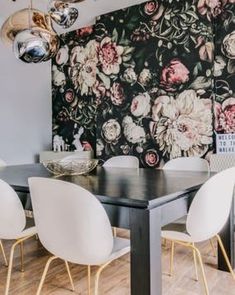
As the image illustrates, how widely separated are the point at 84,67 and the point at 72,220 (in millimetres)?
3175

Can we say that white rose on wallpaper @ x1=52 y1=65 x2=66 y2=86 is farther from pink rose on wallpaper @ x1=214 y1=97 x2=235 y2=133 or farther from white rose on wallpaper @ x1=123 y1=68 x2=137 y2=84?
pink rose on wallpaper @ x1=214 y1=97 x2=235 y2=133

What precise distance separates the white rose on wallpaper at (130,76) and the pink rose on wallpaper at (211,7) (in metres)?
0.97

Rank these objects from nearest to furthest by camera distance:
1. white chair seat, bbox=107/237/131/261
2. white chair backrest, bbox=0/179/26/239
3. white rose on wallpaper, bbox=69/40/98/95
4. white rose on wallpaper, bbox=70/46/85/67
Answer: white chair seat, bbox=107/237/131/261 → white chair backrest, bbox=0/179/26/239 → white rose on wallpaper, bbox=69/40/98/95 → white rose on wallpaper, bbox=70/46/85/67

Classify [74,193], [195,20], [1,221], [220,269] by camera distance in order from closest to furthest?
[74,193] → [1,221] → [220,269] → [195,20]

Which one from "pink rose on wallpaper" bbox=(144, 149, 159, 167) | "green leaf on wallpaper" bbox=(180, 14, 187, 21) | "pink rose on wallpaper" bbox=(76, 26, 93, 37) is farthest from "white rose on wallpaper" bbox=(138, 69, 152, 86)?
"pink rose on wallpaper" bbox=(76, 26, 93, 37)

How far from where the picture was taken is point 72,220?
1.37 meters

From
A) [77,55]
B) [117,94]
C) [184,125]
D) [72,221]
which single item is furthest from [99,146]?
[72,221]

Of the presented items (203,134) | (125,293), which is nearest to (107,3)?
(203,134)

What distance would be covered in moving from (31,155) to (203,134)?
2255 mm

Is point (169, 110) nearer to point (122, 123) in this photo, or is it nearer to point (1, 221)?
point (122, 123)

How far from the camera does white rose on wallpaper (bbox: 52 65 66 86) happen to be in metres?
4.46

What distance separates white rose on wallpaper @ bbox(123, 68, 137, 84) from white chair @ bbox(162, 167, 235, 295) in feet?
7.35

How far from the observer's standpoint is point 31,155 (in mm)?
4234

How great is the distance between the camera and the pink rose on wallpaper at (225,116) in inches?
126
